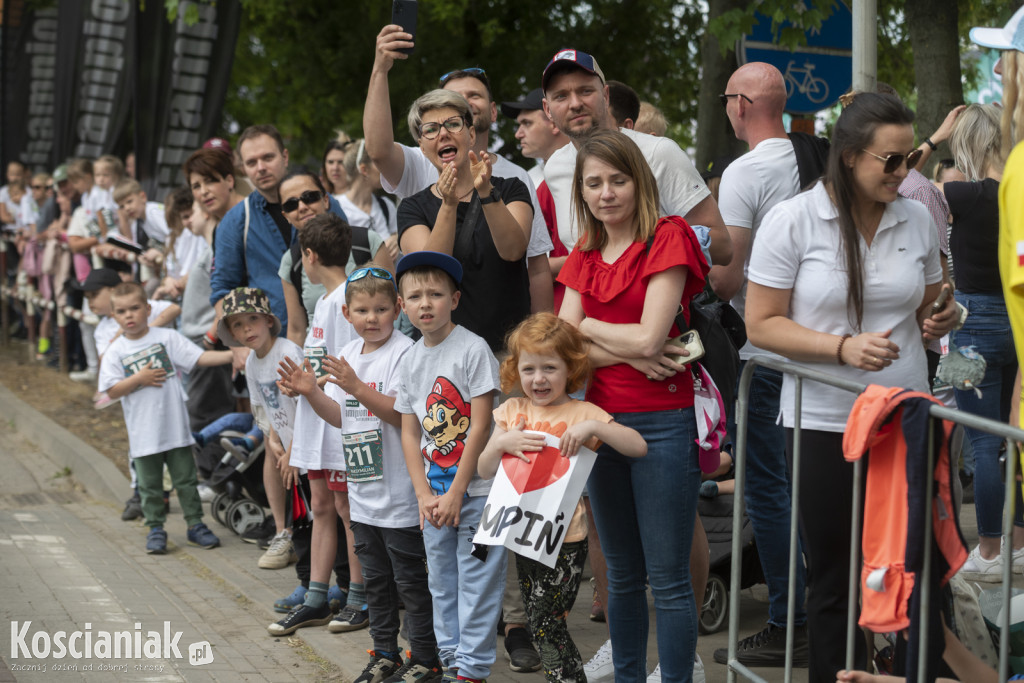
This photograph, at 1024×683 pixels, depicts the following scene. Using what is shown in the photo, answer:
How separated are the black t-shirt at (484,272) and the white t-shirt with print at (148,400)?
127 inches

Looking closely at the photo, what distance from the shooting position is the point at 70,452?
34.0 ft

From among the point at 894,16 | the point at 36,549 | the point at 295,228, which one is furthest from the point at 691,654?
the point at 894,16

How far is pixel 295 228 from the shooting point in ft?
21.1

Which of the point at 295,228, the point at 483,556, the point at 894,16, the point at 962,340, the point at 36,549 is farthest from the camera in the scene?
the point at 894,16

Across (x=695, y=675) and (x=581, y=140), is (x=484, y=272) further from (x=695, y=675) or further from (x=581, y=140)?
(x=695, y=675)

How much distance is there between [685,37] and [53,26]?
43.5ft

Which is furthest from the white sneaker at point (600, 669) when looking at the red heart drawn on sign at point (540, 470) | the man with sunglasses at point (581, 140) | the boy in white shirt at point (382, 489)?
the man with sunglasses at point (581, 140)

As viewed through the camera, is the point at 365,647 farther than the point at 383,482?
Yes

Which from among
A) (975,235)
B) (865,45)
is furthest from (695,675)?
(865,45)

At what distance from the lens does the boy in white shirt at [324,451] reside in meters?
5.49

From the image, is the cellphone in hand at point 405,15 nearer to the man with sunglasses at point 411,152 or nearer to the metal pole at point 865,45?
the man with sunglasses at point 411,152

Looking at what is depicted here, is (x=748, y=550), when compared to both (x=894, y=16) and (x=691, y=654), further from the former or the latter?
(x=894, y=16)

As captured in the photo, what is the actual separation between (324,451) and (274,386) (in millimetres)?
852

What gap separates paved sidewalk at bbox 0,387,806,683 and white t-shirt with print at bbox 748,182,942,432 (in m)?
1.55
